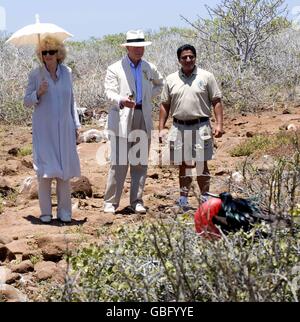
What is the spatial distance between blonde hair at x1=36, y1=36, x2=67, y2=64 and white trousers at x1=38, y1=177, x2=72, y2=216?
0.98 metres

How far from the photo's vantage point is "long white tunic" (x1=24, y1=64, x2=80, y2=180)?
614 cm

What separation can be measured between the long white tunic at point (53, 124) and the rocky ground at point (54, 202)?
49 cm

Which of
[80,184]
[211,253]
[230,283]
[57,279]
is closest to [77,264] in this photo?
[57,279]

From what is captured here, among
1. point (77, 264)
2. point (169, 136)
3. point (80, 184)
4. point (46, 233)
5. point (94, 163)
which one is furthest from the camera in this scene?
point (94, 163)

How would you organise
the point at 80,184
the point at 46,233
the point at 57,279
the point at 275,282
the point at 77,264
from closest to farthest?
the point at 275,282, the point at 77,264, the point at 57,279, the point at 46,233, the point at 80,184

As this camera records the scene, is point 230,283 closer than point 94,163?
Yes

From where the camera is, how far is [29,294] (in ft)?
15.2

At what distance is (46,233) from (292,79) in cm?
914

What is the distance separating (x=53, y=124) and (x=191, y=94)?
1142 millimetres

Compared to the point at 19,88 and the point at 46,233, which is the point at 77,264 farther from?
the point at 19,88

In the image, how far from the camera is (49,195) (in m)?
6.32

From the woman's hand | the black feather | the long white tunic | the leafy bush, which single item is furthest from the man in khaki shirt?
the leafy bush

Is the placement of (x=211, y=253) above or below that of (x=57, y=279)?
above

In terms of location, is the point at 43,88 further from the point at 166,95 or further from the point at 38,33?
the point at 166,95
